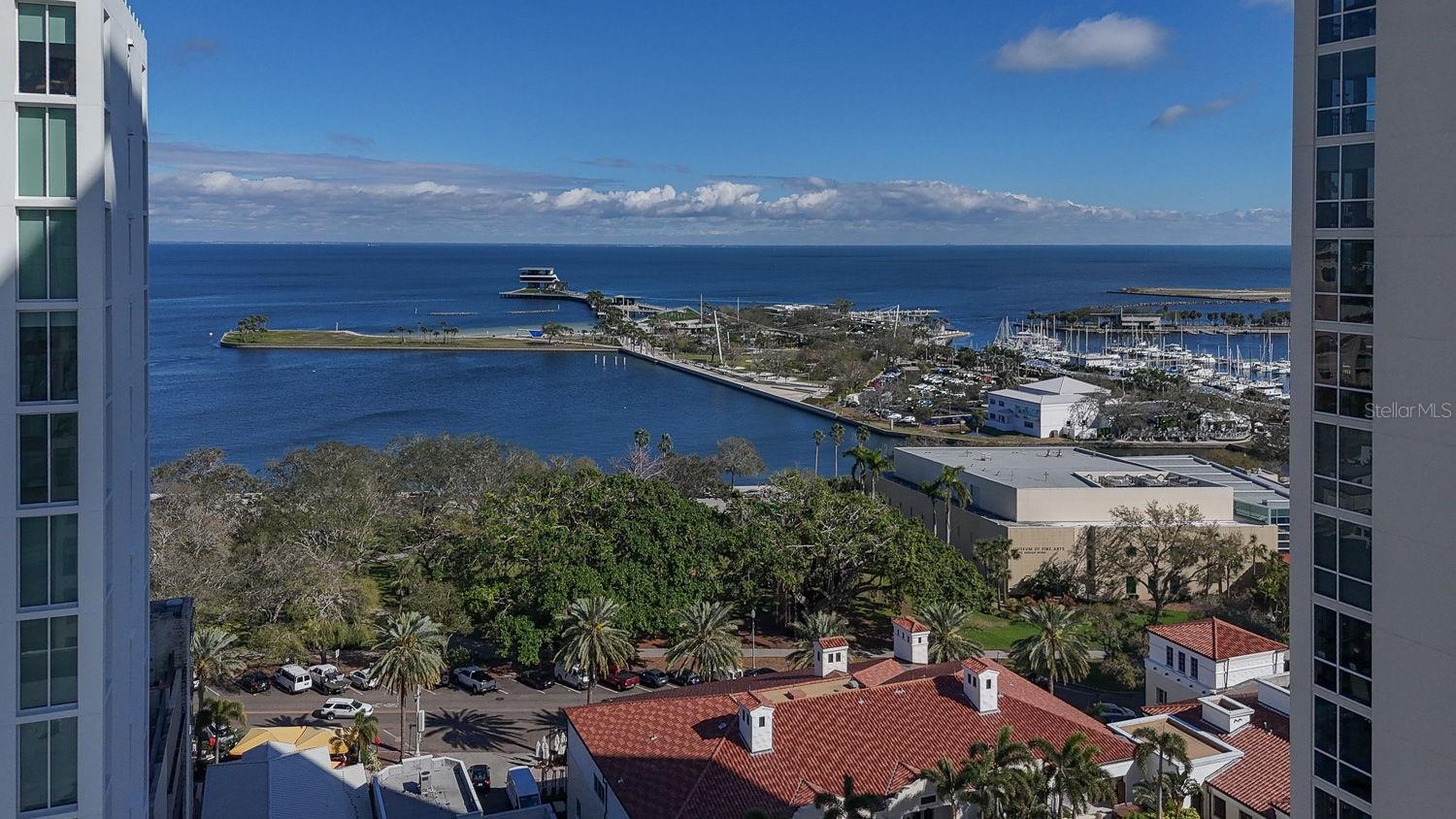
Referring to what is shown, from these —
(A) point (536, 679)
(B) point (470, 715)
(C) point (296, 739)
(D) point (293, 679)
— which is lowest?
(B) point (470, 715)

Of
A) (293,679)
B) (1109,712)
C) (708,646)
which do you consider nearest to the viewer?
(1109,712)

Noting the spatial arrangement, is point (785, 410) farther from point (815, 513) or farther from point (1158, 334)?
point (1158, 334)

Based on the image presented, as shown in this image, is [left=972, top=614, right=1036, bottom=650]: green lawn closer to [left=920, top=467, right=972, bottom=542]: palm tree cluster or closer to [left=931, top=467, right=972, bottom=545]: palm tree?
[left=931, top=467, right=972, bottom=545]: palm tree

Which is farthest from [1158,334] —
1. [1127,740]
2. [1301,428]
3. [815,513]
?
[1301,428]

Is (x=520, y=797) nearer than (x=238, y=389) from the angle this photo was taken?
Yes

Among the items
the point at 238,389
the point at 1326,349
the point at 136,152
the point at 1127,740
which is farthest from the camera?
the point at 238,389

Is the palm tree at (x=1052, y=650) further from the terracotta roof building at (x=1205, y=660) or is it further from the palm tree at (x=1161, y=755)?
the palm tree at (x=1161, y=755)

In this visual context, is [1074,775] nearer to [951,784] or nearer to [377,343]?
[951,784]

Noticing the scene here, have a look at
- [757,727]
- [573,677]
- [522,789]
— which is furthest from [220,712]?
[757,727]
